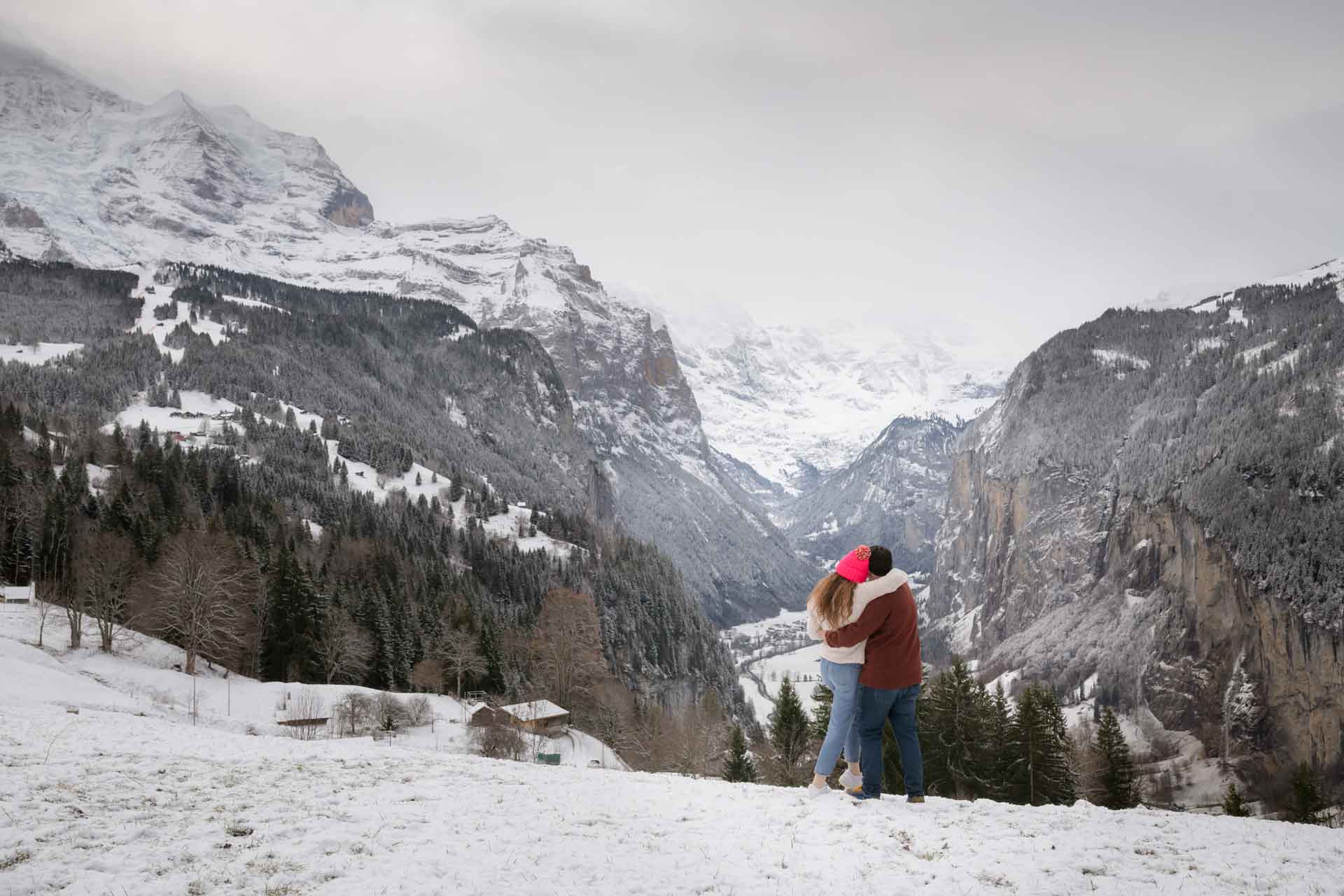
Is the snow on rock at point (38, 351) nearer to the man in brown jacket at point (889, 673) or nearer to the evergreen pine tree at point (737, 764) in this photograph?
the evergreen pine tree at point (737, 764)

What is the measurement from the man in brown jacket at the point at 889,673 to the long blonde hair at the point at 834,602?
5.9 inches

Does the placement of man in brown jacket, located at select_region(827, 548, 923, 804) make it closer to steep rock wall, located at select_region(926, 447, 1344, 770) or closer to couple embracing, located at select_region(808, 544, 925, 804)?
couple embracing, located at select_region(808, 544, 925, 804)

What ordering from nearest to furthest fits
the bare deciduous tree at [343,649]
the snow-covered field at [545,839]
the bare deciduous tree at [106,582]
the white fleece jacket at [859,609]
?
the snow-covered field at [545,839] → the white fleece jacket at [859,609] → the bare deciduous tree at [106,582] → the bare deciduous tree at [343,649]

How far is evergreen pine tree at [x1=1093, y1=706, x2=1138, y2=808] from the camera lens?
3959cm

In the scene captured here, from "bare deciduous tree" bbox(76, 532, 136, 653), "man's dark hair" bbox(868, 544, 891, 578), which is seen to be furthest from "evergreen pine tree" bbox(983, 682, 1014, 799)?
"bare deciduous tree" bbox(76, 532, 136, 653)

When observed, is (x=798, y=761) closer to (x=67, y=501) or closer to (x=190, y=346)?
(x=67, y=501)

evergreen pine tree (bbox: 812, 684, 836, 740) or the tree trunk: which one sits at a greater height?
the tree trunk

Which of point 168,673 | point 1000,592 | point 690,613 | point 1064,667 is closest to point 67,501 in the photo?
point 168,673

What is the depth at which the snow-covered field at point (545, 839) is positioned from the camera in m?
7.68

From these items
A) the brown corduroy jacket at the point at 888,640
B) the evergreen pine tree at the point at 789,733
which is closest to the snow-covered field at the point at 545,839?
the brown corduroy jacket at the point at 888,640

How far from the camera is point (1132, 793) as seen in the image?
41.0 metres

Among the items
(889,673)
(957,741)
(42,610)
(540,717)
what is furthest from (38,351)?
(889,673)

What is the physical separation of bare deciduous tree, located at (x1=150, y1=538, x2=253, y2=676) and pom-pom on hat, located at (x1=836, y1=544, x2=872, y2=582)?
42.9 m

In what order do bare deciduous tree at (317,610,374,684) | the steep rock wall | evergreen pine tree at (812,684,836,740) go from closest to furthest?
1. evergreen pine tree at (812,684,836,740)
2. bare deciduous tree at (317,610,374,684)
3. the steep rock wall
